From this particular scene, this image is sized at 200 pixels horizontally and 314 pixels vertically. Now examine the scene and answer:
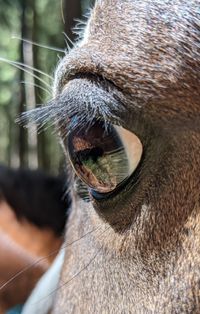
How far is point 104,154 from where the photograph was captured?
5.28 feet

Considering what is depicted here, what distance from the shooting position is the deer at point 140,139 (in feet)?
4.44

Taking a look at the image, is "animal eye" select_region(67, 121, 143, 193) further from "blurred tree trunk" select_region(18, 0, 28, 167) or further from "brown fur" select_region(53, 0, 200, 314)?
"blurred tree trunk" select_region(18, 0, 28, 167)

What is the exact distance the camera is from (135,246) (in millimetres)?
1503

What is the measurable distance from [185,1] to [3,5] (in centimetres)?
1331

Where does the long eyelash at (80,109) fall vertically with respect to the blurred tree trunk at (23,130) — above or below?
above

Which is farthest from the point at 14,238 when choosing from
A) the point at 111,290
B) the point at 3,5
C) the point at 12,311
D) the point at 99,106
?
the point at 3,5

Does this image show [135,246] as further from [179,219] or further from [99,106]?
[99,106]

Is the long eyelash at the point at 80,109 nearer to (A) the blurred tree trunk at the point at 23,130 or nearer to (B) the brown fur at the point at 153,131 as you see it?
(B) the brown fur at the point at 153,131

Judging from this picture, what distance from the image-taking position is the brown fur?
1.35m

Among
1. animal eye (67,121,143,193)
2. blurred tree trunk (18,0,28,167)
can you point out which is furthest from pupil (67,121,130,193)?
blurred tree trunk (18,0,28,167)

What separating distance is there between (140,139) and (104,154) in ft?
0.54

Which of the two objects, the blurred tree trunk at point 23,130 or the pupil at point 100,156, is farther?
the blurred tree trunk at point 23,130

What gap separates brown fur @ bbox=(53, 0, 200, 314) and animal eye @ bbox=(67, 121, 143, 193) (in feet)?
0.13

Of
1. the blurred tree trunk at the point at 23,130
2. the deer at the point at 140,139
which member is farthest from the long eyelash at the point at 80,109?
the blurred tree trunk at the point at 23,130
